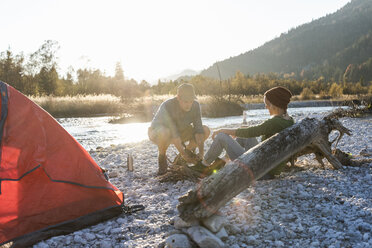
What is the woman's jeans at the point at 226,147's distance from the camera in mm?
3965

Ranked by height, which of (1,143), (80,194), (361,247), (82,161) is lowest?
(361,247)

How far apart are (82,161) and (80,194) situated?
351 millimetres

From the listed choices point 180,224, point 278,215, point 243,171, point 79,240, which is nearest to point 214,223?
point 180,224

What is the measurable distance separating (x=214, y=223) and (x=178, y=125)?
8.06 ft

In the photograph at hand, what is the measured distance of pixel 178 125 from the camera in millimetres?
4719

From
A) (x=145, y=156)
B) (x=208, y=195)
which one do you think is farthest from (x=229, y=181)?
(x=145, y=156)

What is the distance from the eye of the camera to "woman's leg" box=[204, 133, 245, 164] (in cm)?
396

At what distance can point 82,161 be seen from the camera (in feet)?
10.2

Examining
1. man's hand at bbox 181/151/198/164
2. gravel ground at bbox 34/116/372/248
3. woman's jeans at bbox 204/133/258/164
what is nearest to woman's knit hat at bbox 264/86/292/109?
woman's jeans at bbox 204/133/258/164

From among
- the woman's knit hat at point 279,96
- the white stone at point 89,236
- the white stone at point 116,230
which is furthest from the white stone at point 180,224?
the woman's knit hat at point 279,96

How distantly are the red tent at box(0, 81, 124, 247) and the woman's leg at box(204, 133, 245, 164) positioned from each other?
5.40ft

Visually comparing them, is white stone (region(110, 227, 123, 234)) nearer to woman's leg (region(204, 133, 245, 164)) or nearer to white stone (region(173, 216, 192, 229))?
white stone (region(173, 216, 192, 229))

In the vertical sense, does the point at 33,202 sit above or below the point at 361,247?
above

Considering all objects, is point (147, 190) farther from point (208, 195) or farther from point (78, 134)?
point (78, 134)
